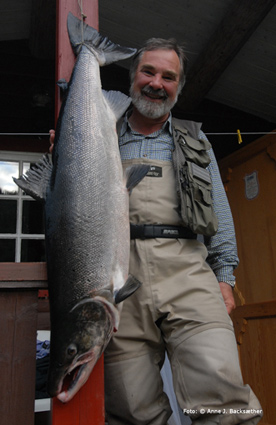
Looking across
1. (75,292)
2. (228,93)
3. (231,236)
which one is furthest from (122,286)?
(228,93)

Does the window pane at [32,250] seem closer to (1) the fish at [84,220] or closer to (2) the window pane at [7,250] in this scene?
(2) the window pane at [7,250]

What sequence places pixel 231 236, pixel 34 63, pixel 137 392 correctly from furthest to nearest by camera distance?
pixel 34 63
pixel 231 236
pixel 137 392

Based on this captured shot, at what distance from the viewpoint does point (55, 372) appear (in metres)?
1.64

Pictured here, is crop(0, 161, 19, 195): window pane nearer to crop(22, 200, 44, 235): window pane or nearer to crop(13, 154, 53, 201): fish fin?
crop(22, 200, 44, 235): window pane

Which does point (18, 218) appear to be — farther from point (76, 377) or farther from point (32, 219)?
point (76, 377)

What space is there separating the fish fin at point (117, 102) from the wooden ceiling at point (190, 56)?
1.88 m

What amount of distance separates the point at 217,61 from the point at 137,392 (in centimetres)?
305

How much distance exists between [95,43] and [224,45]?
6.41ft

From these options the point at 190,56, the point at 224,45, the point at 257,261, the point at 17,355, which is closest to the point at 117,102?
the point at 17,355

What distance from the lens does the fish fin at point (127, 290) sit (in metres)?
1.76

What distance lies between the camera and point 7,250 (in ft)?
15.4

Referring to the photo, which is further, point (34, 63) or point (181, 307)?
point (34, 63)

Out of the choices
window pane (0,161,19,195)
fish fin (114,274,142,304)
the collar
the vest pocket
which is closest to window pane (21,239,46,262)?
window pane (0,161,19,195)

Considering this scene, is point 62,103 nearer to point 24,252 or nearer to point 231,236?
point 231,236
